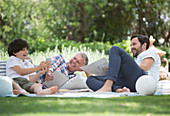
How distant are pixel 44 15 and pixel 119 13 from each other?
296 cm

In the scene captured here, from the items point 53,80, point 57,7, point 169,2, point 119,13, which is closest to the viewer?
point 53,80

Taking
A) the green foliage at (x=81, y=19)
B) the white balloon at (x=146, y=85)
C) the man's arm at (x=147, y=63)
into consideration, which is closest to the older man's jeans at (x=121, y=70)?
the man's arm at (x=147, y=63)

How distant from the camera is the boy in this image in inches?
171

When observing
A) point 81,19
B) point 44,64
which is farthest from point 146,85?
point 81,19

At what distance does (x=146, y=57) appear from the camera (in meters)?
4.26

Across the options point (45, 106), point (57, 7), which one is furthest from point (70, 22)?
point (45, 106)

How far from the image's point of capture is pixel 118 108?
8.62 feet

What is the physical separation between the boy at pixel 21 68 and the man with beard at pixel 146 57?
1274 mm

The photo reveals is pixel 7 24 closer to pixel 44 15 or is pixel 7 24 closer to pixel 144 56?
pixel 44 15

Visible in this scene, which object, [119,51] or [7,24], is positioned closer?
[119,51]

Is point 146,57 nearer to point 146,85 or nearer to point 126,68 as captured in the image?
point 126,68

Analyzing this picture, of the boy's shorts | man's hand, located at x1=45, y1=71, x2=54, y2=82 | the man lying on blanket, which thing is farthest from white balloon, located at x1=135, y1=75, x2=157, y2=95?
the boy's shorts

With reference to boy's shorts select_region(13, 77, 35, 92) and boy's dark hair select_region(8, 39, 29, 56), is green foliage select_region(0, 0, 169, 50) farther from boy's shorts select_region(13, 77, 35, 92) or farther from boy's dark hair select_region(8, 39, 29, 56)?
boy's shorts select_region(13, 77, 35, 92)

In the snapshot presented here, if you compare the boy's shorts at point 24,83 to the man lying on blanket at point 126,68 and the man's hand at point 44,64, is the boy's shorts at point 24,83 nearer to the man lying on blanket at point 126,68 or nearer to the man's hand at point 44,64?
the man's hand at point 44,64
